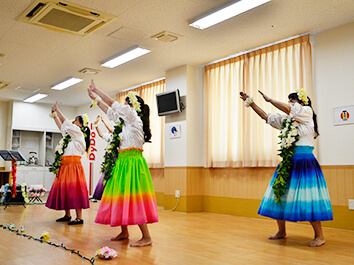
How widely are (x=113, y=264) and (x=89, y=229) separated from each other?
6.37 feet

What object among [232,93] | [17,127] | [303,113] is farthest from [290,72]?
[17,127]

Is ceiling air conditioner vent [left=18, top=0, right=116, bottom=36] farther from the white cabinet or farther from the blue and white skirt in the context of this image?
the white cabinet

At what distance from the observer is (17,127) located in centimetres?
1089

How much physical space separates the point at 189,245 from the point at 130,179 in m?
0.93

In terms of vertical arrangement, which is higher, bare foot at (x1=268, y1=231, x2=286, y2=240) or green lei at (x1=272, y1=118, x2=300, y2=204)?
green lei at (x1=272, y1=118, x2=300, y2=204)

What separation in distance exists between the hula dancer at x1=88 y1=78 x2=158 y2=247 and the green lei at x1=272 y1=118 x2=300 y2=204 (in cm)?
133

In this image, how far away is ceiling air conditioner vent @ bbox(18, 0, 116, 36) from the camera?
4582 mm

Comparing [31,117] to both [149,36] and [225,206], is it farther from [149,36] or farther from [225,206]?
[225,206]

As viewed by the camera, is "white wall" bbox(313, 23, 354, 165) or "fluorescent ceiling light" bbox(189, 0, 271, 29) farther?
"white wall" bbox(313, 23, 354, 165)

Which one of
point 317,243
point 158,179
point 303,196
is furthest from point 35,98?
point 317,243

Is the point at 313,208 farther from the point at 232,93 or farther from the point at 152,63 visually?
the point at 152,63

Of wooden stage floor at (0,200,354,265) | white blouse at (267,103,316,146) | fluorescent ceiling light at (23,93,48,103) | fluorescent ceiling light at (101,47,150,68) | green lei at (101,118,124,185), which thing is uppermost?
fluorescent ceiling light at (101,47,150,68)

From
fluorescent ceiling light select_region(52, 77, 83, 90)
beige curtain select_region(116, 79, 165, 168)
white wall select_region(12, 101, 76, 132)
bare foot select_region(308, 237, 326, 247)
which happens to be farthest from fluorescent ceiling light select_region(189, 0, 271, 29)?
white wall select_region(12, 101, 76, 132)

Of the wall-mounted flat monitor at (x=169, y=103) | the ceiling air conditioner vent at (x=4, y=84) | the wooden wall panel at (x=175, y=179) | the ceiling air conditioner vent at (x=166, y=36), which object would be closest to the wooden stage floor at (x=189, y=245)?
the wooden wall panel at (x=175, y=179)
